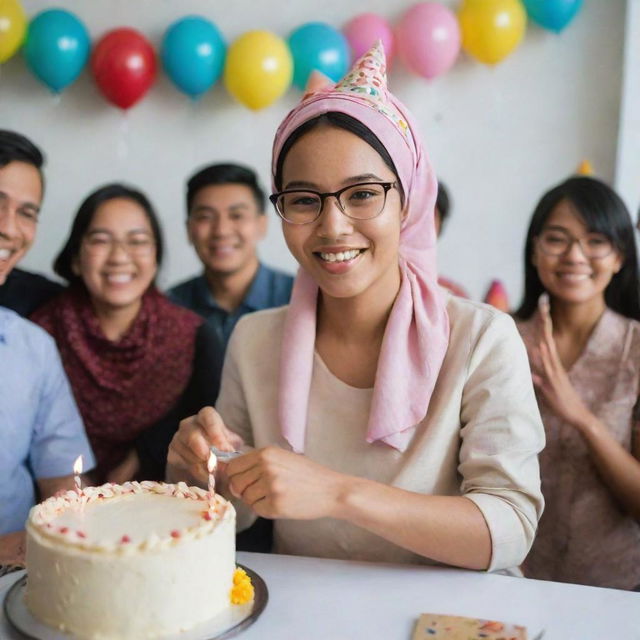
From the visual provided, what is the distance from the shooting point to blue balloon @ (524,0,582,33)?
12.0 feet

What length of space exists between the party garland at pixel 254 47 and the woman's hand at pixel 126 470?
202 cm

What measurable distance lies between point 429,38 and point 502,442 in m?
2.80

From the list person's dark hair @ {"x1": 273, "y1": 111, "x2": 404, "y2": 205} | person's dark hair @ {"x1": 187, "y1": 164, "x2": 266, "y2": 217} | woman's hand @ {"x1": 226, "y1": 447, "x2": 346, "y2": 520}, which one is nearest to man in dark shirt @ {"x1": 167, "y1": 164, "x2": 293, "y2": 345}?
person's dark hair @ {"x1": 187, "y1": 164, "x2": 266, "y2": 217}

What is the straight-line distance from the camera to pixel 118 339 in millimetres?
2520

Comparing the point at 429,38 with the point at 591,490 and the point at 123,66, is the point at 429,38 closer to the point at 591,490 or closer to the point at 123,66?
the point at 123,66

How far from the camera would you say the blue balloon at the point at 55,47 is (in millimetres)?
3623

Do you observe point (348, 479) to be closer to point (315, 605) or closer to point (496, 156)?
point (315, 605)

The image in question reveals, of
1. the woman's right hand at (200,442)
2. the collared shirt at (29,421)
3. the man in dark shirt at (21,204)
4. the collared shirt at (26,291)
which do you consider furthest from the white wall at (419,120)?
the woman's right hand at (200,442)

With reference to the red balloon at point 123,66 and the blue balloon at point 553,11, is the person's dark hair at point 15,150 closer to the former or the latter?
the red balloon at point 123,66

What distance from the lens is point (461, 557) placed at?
1292mm

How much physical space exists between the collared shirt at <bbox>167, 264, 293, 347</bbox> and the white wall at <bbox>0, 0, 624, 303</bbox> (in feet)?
3.53

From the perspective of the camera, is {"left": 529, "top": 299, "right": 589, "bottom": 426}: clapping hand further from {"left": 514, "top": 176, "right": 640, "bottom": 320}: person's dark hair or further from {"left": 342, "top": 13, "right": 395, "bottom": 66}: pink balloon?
{"left": 342, "top": 13, "right": 395, "bottom": 66}: pink balloon

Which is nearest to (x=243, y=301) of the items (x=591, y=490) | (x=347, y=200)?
(x=591, y=490)

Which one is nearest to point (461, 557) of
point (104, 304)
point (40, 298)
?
point (104, 304)
